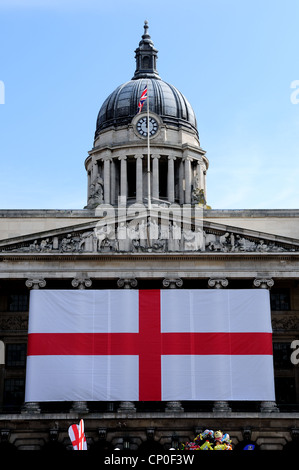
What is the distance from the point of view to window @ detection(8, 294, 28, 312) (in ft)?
152

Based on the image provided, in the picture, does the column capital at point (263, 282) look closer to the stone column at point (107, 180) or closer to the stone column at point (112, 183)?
the stone column at point (107, 180)

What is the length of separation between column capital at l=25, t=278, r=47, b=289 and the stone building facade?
0.19 ft

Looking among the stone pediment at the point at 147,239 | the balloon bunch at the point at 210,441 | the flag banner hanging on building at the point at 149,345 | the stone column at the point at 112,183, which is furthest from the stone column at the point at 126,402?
the stone column at the point at 112,183

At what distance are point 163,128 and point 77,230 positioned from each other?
19.7m

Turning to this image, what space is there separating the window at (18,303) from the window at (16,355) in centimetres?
227

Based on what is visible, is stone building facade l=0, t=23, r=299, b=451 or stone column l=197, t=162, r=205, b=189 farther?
stone column l=197, t=162, r=205, b=189

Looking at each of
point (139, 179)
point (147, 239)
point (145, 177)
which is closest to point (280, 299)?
point (147, 239)

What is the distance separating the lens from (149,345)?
41844mm

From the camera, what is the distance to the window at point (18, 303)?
46.2 m

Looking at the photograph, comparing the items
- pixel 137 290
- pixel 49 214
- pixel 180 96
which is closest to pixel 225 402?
pixel 137 290

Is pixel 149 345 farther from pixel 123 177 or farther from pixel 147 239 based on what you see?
pixel 123 177

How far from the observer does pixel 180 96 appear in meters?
64.1

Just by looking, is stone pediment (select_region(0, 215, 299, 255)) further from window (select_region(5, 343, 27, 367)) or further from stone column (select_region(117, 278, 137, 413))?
window (select_region(5, 343, 27, 367))

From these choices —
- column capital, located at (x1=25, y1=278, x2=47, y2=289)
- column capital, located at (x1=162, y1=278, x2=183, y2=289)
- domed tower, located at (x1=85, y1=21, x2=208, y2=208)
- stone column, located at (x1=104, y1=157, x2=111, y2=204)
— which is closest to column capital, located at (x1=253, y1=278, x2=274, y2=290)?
column capital, located at (x1=162, y1=278, x2=183, y2=289)
